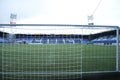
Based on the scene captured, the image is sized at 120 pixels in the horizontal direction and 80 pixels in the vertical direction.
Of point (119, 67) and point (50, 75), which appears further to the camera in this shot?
point (119, 67)

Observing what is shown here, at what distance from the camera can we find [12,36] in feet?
13.9

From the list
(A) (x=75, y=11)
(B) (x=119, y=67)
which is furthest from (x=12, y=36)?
(A) (x=75, y=11)

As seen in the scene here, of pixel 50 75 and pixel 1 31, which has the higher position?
pixel 1 31

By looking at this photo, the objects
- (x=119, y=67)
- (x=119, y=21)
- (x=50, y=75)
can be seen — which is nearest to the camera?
(x=50, y=75)

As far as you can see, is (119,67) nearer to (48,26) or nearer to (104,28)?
(104,28)

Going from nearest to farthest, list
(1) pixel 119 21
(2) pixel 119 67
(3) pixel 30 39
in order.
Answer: (3) pixel 30 39, (2) pixel 119 67, (1) pixel 119 21

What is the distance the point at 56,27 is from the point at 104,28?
1.12 meters

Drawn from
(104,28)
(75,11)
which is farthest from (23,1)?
(104,28)

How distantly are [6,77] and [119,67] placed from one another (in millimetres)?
2460

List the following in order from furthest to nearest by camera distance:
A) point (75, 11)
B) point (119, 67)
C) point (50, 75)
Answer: point (75, 11), point (119, 67), point (50, 75)

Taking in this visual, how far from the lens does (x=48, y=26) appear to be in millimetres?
4281

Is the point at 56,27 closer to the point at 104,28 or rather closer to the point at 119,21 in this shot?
the point at 104,28

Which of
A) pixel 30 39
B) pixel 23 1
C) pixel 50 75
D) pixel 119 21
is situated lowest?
pixel 50 75

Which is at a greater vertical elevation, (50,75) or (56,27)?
(56,27)
